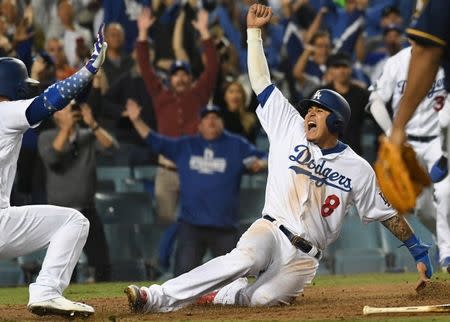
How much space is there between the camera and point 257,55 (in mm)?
8523

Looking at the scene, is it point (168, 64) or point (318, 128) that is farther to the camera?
point (168, 64)

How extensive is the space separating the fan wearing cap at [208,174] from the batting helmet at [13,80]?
13.4 feet

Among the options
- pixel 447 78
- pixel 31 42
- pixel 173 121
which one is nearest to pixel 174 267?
pixel 173 121

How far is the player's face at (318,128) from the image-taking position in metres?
8.30

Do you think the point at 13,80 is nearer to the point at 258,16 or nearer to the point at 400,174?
the point at 258,16

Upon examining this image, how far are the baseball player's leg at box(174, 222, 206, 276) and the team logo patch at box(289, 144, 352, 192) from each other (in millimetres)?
3820

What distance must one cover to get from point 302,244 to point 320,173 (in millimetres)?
515

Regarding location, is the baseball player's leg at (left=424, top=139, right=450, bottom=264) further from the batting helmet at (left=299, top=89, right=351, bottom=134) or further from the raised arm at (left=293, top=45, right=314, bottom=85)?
the raised arm at (left=293, top=45, right=314, bottom=85)

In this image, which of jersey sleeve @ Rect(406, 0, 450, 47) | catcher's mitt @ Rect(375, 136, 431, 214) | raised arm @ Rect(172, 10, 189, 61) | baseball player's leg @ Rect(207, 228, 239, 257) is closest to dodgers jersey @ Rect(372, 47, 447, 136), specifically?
A: baseball player's leg @ Rect(207, 228, 239, 257)

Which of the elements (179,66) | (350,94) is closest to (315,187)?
(350,94)

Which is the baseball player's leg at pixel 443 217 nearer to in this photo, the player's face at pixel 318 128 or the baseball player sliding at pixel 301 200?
the baseball player sliding at pixel 301 200

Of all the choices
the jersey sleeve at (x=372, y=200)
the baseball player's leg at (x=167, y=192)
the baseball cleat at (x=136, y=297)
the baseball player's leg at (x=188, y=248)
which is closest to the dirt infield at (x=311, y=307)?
the baseball cleat at (x=136, y=297)

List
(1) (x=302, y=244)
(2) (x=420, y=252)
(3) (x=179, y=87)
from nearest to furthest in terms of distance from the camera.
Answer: (1) (x=302, y=244) → (2) (x=420, y=252) → (3) (x=179, y=87)

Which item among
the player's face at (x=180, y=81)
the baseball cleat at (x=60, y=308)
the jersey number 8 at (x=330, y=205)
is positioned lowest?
the baseball cleat at (x=60, y=308)
